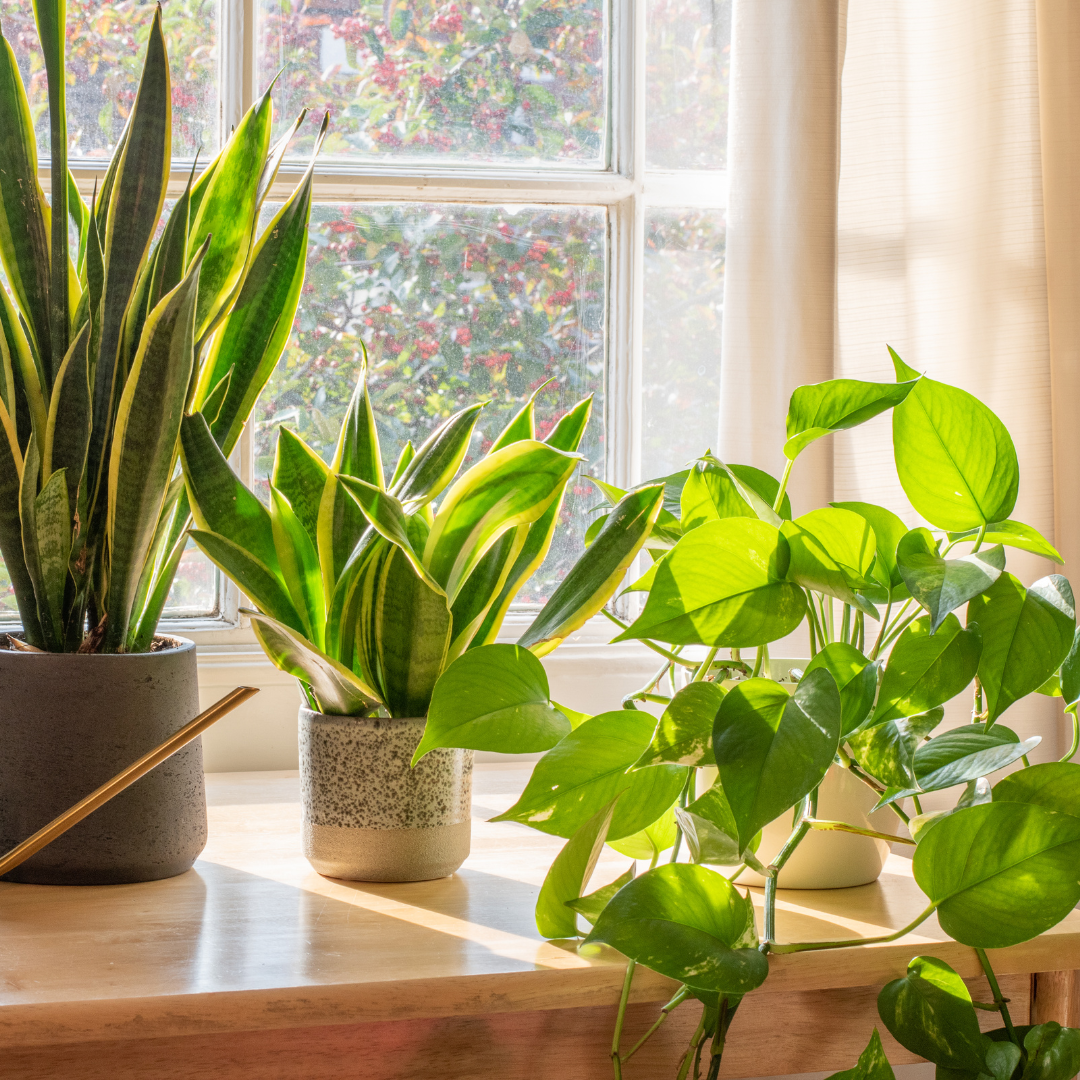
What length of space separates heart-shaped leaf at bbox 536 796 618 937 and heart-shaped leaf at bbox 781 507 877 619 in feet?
0.50

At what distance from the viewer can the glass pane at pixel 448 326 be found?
1160 millimetres

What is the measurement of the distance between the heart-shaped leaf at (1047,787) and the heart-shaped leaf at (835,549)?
4.2 inches

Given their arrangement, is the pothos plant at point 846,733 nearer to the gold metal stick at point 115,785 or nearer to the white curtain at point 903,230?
the gold metal stick at point 115,785

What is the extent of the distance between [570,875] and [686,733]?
117 mm

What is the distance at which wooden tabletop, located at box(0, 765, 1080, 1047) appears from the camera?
1.71ft

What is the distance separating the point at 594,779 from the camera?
540mm

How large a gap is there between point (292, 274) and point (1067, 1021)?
28.5 inches

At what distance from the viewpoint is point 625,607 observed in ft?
4.04

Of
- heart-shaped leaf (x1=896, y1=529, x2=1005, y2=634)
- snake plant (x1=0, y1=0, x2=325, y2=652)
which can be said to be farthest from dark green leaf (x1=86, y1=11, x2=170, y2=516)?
heart-shaped leaf (x1=896, y1=529, x2=1005, y2=634)

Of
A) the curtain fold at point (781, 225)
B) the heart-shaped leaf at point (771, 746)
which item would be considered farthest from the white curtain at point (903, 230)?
the heart-shaped leaf at point (771, 746)

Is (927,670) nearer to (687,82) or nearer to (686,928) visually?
(686,928)

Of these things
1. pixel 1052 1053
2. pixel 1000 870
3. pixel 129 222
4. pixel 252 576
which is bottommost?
pixel 1052 1053

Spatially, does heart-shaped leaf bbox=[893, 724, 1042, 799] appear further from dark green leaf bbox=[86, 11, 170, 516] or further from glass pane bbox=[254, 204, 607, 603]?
glass pane bbox=[254, 204, 607, 603]

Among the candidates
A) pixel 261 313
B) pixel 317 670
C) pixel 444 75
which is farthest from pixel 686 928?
pixel 444 75
